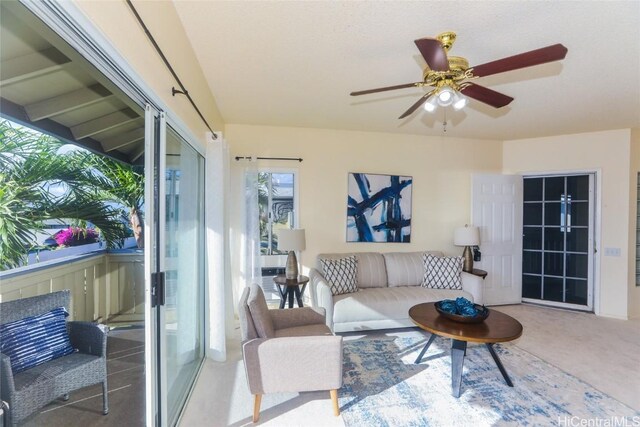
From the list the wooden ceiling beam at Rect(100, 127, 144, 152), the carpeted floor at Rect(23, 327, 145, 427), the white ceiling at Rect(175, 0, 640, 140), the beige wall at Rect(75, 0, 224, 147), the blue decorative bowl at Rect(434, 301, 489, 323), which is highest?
the white ceiling at Rect(175, 0, 640, 140)

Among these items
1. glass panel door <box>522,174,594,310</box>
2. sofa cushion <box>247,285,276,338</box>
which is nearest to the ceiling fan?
sofa cushion <box>247,285,276,338</box>

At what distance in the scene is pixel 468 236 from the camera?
414cm

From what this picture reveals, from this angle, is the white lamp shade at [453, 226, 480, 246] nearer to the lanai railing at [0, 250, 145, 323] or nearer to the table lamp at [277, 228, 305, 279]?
the table lamp at [277, 228, 305, 279]

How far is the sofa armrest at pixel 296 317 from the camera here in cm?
256

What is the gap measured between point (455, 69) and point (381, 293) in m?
2.53

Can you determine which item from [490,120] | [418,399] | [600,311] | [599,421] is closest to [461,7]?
[490,120]

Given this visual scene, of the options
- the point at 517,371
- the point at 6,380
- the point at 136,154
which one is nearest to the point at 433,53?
the point at 136,154

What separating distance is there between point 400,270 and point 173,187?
3.02 m

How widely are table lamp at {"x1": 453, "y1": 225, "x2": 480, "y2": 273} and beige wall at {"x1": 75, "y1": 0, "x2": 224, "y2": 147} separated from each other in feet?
12.1

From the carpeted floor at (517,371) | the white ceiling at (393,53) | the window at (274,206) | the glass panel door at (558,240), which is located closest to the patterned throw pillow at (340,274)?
the carpeted floor at (517,371)

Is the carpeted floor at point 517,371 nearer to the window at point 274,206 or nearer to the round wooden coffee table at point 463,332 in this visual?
the round wooden coffee table at point 463,332

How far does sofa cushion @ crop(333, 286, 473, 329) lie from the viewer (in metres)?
3.20

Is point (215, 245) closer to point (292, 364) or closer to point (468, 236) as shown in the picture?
point (292, 364)

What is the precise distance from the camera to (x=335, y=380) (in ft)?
6.53
